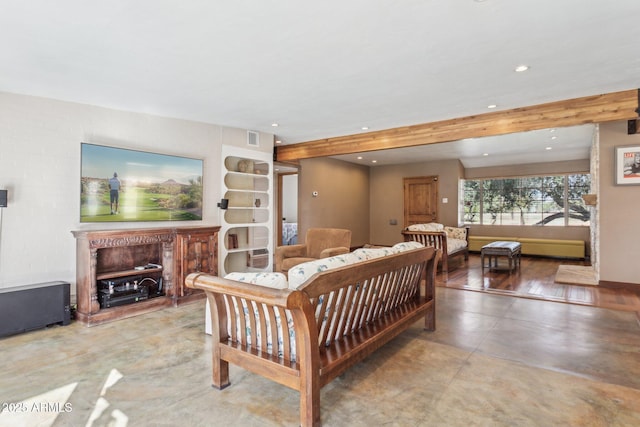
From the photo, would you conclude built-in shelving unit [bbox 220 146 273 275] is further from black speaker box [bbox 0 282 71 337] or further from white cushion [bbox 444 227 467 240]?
white cushion [bbox 444 227 467 240]

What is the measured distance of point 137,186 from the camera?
4.44 meters

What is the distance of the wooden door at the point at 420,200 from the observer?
951 centimetres

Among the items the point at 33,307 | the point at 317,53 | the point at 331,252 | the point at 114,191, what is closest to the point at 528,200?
the point at 331,252

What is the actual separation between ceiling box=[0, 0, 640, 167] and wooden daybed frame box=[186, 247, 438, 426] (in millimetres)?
1715

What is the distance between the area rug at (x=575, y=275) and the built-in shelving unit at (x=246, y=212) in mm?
5013

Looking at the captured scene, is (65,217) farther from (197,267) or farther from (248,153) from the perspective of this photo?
(248,153)

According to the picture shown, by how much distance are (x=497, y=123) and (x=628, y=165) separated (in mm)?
2110

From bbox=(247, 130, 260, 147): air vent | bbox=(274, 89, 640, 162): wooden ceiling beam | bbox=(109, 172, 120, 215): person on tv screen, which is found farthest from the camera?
bbox=(247, 130, 260, 147): air vent

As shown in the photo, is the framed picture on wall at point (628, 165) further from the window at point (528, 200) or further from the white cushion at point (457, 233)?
the window at point (528, 200)

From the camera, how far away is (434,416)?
6.58 ft

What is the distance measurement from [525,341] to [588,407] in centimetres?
107

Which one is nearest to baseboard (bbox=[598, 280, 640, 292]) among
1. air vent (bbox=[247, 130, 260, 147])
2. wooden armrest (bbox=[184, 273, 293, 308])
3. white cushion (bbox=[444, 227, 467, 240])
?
white cushion (bbox=[444, 227, 467, 240])

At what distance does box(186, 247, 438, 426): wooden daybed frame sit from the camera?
72.6 inches

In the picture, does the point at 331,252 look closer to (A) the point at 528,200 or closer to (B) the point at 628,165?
(B) the point at 628,165
